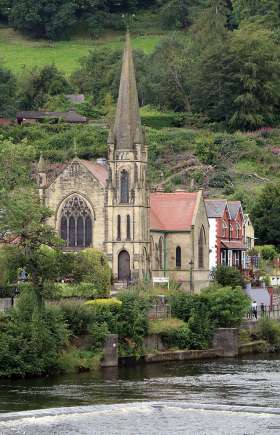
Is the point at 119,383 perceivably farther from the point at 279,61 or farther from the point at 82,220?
the point at 279,61

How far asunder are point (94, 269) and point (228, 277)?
58.5 feet

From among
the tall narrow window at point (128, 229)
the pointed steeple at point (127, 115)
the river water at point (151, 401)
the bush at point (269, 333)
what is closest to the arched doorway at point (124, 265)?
the tall narrow window at point (128, 229)

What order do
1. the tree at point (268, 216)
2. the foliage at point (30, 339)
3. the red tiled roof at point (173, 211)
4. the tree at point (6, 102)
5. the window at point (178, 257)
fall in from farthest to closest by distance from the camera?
the tree at point (6, 102) → the tree at point (268, 216) → the window at point (178, 257) → the red tiled roof at point (173, 211) → the foliage at point (30, 339)

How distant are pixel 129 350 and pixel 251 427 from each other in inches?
1215

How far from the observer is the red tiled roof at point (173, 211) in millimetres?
130875

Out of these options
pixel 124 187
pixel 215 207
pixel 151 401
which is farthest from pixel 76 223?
pixel 151 401

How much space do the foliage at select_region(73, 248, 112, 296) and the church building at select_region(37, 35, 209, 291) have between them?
Result: 2.88m

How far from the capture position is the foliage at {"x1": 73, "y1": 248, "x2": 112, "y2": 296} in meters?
102

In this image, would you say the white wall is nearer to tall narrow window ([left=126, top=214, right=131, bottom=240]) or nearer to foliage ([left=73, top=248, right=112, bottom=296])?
tall narrow window ([left=126, top=214, right=131, bottom=240])

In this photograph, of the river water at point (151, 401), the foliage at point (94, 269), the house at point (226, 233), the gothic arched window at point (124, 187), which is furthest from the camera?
the house at point (226, 233)

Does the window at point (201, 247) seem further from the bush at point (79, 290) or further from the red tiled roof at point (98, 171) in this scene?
the bush at point (79, 290)

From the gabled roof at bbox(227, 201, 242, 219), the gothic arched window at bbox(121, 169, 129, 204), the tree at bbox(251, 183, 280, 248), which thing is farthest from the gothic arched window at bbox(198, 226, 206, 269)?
the tree at bbox(251, 183, 280, 248)

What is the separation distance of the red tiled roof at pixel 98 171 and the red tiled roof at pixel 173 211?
199 inches

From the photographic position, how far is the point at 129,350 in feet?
344
